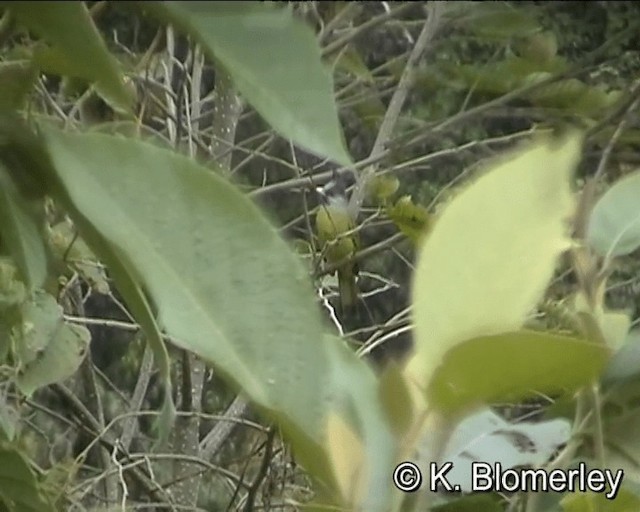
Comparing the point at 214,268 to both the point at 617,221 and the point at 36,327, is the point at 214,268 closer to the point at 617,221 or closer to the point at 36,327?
the point at 617,221

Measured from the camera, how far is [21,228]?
26 centimetres

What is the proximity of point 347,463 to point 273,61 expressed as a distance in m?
0.10

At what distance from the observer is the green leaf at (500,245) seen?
0.21 meters

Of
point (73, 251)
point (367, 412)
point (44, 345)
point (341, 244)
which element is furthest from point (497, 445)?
point (341, 244)

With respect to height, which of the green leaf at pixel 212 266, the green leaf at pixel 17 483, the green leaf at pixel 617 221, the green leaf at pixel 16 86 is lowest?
the green leaf at pixel 17 483

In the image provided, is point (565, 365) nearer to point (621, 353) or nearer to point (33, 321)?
point (621, 353)

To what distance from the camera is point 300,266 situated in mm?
203

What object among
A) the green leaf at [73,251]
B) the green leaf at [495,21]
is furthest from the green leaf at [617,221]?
the green leaf at [495,21]

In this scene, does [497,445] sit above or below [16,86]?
below

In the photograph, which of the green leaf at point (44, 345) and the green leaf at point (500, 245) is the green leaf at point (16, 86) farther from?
the green leaf at point (44, 345)

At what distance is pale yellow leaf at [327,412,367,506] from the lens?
0.23m

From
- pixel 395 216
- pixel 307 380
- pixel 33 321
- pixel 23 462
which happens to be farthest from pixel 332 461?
pixel 395 216

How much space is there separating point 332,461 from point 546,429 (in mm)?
108

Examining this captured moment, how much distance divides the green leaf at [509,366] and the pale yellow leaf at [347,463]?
0.10 ft
